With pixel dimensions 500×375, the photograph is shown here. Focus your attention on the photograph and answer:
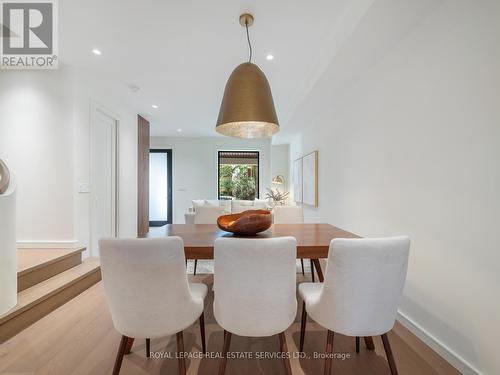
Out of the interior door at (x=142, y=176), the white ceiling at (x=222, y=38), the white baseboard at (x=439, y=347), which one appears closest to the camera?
the white baseboard at (x=439, y=347)

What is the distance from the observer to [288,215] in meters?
2.86

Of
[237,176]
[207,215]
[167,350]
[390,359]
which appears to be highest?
[237,176]

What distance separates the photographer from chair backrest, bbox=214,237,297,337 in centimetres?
112

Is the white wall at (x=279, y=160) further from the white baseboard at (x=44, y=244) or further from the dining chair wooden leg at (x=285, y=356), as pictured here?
the dining chair wooden leg at (x=285, y=356)

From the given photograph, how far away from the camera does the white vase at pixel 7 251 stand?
5.72 ft

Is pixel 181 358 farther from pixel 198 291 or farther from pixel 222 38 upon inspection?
pixel 222 38

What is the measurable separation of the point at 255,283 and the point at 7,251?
194cm

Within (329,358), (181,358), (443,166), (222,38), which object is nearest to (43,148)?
(222,38)

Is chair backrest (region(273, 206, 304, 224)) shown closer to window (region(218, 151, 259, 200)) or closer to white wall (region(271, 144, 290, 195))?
white wall (region(271, 144, 290, 195))

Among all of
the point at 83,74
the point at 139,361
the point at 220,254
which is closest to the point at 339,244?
the point at 220,254

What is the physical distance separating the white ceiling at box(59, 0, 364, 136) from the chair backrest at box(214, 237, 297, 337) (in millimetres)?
1856

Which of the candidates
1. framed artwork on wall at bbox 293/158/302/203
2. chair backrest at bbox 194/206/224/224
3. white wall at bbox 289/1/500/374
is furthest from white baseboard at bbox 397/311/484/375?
framed artwork on wall at bbox 293/158/302/203

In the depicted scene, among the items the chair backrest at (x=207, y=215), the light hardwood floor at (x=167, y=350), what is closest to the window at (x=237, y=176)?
the chair backrest at (x=207, y=215)

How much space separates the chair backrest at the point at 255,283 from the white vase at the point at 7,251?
1725mm
